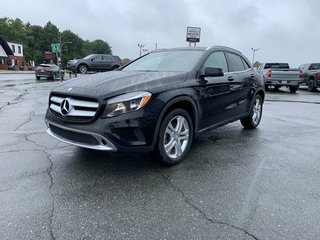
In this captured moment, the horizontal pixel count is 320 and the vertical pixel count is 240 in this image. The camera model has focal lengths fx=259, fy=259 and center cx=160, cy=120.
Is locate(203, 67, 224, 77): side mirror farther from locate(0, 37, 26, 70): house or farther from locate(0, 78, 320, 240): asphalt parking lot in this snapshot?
locate(0, 37, 26, 70): house

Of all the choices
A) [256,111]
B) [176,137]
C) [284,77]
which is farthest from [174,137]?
[284,77]

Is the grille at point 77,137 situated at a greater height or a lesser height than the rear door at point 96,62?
lesser

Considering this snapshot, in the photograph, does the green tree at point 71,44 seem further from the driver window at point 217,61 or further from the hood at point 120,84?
the hood at point 120,84

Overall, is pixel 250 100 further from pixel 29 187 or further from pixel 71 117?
pixel 29 187

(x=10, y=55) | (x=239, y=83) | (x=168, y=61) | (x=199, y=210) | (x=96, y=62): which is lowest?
(x=199, y=210)

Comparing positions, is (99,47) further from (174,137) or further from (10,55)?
(174,137)

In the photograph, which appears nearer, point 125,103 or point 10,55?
point 125,103

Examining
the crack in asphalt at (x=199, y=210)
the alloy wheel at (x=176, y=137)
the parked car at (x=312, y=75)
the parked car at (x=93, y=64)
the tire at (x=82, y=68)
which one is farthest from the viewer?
the tire at (x=82, y=68)

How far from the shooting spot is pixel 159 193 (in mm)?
2977

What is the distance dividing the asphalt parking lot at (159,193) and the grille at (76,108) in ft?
2.57

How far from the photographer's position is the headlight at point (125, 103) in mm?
3059

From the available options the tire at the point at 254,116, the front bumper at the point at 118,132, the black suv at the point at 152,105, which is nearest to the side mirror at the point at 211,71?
the black suv at the point at 152,105

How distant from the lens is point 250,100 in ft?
18.3

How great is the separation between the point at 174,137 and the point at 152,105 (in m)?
0.73
